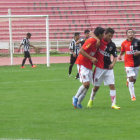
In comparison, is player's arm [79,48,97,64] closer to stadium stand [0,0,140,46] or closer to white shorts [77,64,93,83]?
white shorts [77,64,93,83]

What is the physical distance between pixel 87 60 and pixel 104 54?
397mm

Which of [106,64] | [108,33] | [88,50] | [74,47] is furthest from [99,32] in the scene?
[74,47]

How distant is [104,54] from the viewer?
11.4 m

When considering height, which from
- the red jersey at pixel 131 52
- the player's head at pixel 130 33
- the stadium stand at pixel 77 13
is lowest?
the red jersey at pixel 131 52

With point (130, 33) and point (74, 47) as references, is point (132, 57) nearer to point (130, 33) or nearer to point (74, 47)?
point (130, 33)

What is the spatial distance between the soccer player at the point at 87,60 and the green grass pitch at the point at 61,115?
395mm

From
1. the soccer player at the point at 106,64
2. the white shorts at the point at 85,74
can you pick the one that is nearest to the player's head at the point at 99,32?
the soccer player at the point at 106,64

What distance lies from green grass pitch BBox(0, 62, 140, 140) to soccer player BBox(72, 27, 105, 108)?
39 cm

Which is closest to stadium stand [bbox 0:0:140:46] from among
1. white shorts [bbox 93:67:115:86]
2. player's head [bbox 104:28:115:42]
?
white shorts [bbox 93:67:115:86]

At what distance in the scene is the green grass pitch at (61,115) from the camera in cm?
830

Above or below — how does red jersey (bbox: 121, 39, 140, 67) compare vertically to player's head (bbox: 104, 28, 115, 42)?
below

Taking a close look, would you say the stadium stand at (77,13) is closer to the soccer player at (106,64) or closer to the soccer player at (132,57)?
the soccer player at (132,57)

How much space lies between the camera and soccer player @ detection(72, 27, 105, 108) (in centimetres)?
1098

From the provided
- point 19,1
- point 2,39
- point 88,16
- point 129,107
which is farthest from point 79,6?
point 129,107
